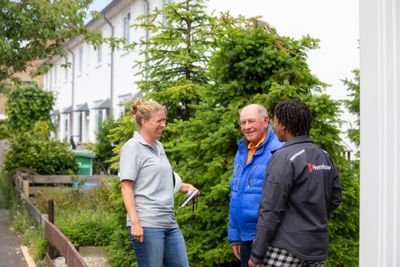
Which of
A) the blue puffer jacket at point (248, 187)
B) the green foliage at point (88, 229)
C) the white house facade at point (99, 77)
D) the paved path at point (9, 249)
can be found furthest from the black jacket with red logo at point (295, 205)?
the white house facade at point (99, 77)

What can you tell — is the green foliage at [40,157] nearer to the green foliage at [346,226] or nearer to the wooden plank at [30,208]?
the wooden plank at [30,208]

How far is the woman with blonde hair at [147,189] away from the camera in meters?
4.21

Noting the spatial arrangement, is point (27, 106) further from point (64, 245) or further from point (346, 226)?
point (346, 226)

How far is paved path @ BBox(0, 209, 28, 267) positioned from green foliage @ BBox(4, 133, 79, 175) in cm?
245

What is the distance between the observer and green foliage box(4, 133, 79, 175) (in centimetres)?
1411

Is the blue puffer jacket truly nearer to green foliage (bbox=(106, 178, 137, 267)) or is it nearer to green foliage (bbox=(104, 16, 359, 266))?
green foliage (bbox=(104, 16, 359, 266))

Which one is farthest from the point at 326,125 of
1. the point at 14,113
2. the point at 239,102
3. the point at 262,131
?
the point at 14,113

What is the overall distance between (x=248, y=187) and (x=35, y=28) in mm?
10841

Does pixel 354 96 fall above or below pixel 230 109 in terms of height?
above

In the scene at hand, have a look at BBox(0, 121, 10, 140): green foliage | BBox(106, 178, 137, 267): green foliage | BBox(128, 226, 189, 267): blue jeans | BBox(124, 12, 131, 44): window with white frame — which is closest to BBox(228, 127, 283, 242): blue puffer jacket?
BBox(128, 226, 189, 267): blue jeans

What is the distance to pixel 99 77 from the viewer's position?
28.6 meters

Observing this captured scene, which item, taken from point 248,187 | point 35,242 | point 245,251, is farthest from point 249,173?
point 35,242

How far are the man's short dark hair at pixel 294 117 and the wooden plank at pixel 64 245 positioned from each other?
2.47 meters

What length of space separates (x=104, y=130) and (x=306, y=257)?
15865 millimetres
